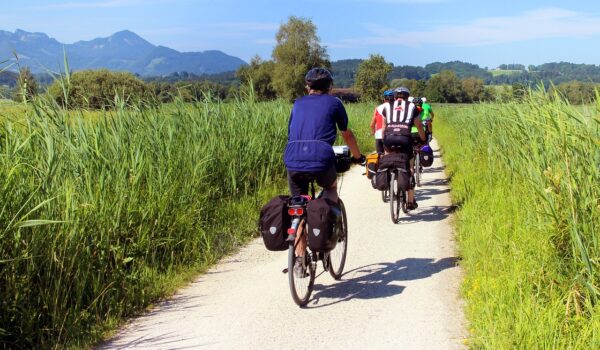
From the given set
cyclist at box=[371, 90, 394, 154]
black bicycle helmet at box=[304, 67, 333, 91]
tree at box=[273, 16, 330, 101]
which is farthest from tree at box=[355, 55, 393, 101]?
Result: black bicycle helmet at box=[304, 67, 333, 91]

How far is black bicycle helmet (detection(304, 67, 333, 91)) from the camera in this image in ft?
15.6

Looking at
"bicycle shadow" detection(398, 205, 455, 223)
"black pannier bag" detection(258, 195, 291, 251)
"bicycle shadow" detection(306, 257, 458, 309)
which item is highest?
"black pannier bag" detection(258, 195, 291, 251)

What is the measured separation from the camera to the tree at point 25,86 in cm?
485

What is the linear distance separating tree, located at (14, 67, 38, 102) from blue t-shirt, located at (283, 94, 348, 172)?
2469 millimetres

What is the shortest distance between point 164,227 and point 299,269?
1.90 m

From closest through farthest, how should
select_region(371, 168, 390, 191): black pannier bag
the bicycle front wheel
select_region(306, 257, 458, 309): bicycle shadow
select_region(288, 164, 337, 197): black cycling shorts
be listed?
1. select_region(288, 164, 337, 197): black cycling shorts
2. select_region(306, 257, 458, 309): bicycle shadow
3. the bicycle front wheel
4. select_region(371, 168, 390, 191): black pannier bag

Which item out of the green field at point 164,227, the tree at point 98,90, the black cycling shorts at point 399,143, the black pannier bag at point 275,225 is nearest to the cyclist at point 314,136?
the black pannier bag at point 275,225

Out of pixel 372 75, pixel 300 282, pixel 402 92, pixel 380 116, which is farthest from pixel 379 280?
pixel 372 75

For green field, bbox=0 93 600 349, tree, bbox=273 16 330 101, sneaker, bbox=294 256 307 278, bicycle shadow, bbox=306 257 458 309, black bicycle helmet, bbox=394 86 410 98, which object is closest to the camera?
green field, bbox=0 93 600 349

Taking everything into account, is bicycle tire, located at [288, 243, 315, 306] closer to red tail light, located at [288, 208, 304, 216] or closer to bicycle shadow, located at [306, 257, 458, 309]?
bicycle shadow, located at [306, 257, 458, 309]

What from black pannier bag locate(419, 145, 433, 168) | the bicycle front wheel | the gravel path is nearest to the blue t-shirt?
the gravel path

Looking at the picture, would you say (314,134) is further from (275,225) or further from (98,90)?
(98,90)

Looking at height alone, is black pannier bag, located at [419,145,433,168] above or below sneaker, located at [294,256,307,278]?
above

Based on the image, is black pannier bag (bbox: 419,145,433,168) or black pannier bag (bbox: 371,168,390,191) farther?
black pannier bag (bbox: 419,145,433,168)
